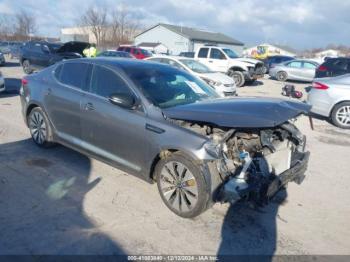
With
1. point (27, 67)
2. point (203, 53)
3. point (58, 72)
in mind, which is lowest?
point (27, 67)

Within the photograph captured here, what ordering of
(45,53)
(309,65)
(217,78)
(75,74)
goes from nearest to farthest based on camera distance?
(75,74) → (217,78) → (45,53) → (309,65)

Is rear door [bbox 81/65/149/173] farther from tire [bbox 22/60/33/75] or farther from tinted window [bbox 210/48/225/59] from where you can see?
A: tire [bbox 22/60/33/75]

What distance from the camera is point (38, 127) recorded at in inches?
217

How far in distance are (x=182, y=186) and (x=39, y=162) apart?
2632 millimetres

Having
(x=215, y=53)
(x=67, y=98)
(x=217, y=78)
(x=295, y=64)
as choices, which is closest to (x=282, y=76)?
(x=295, y=64)

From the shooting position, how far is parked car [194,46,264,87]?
17.0 m

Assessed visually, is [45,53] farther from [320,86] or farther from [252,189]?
[252,189]

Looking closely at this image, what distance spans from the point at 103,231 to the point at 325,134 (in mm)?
6437

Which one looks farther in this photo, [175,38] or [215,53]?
[175,38]

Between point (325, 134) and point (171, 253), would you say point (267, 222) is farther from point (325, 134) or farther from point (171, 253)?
point (325, 134)

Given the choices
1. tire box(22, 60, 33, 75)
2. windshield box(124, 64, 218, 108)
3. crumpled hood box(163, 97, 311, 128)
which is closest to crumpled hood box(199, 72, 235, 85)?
windshield box(124, 64, 218, 108)

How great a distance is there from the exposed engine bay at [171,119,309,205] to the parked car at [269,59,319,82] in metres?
17.7

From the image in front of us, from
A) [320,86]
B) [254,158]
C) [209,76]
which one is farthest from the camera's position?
[209,76]

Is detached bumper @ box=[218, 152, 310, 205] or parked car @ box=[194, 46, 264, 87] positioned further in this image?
parked car @ box=[194, 46, 264, 87]
